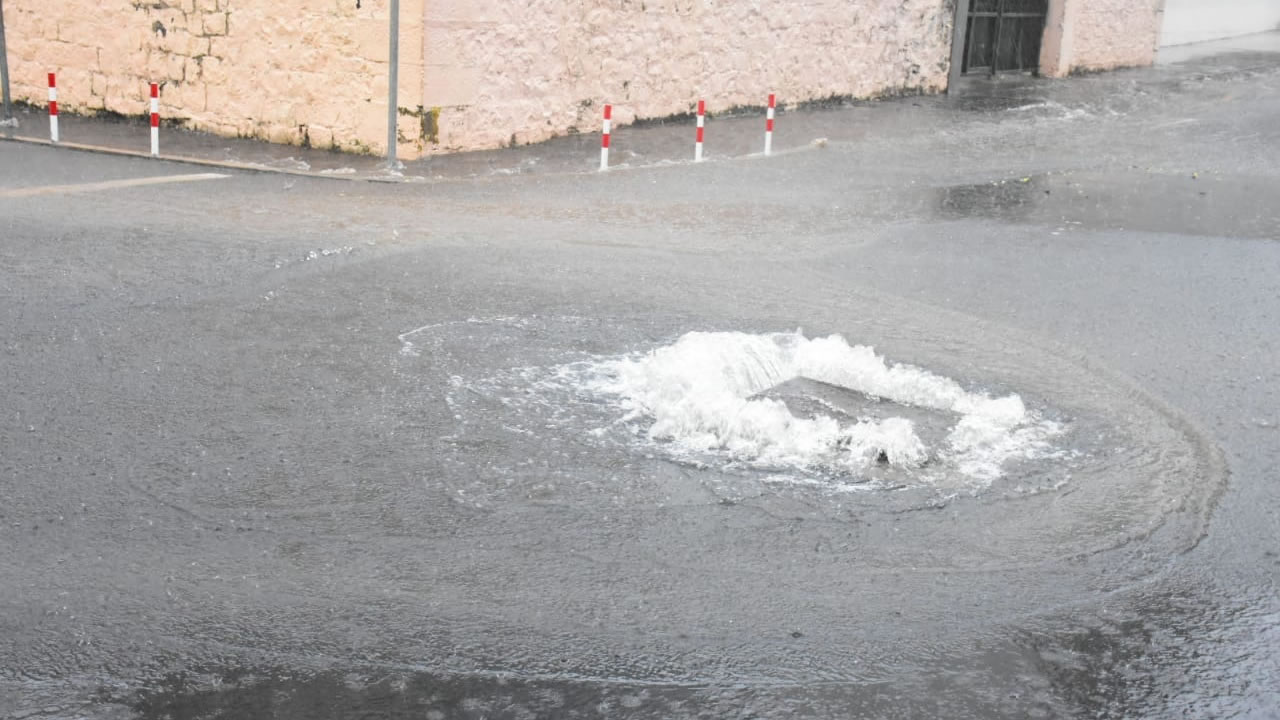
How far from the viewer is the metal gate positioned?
27.7 metres

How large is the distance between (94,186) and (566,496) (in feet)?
30.4

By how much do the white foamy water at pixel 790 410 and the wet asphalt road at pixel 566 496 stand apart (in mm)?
352

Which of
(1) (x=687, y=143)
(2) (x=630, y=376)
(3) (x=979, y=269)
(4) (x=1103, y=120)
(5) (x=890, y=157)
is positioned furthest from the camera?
(4) (x=1103, y=120)

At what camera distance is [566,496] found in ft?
17.5

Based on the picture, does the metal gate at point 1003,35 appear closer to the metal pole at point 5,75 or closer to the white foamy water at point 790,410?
the metal pole at point 5,75

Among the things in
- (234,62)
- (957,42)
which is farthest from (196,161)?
(957,42)

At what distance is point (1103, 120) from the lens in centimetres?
2127

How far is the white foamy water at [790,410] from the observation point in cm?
583

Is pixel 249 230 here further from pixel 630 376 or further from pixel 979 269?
pixel 979 269

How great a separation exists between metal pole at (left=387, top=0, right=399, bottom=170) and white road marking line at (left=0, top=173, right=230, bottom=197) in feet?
6.24

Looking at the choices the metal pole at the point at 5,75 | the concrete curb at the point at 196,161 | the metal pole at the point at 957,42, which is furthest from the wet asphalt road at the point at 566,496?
the metal pole at the point at 957,42

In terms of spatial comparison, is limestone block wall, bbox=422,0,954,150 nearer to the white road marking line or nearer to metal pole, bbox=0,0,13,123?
the white road marking line

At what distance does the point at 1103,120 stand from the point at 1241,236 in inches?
407

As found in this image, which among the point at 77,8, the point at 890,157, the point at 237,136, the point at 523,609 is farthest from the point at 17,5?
the point at 523,609
